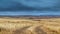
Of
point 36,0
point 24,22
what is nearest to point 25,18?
point 24,22

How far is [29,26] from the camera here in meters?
0.39

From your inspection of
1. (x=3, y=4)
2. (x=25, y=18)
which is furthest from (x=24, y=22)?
(x=3, y=4)

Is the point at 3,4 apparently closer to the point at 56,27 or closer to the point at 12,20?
the point at 12,20

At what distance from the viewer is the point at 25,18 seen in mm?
405

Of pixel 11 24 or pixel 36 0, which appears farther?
pixel 36 0

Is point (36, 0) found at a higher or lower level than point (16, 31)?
higher

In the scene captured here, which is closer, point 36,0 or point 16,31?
point 16,31

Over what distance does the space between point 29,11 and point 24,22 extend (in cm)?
7

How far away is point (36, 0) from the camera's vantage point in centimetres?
50

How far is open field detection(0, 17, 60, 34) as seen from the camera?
1.26 ft

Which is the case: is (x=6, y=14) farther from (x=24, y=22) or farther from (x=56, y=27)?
(x=56, y=27)

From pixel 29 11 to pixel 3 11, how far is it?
0.10 m

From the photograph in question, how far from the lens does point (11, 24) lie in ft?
1.28

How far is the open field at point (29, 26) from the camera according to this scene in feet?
1.26
